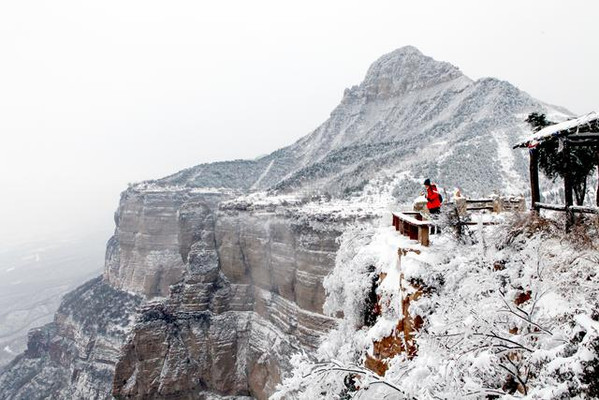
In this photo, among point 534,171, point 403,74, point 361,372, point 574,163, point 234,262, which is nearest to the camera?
point 361,372

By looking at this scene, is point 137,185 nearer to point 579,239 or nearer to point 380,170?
point 380,170

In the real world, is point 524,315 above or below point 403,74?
below

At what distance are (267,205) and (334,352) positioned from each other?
1102 inches

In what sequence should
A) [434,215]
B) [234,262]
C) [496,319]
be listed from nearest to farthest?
1. [496,319]
2. [434,215]
3. [234,262]

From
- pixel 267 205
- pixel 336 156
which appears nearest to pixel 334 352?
pixel 267 205

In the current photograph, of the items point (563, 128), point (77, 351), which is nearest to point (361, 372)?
point (563, 128)

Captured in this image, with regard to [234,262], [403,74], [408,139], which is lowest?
[234,262]

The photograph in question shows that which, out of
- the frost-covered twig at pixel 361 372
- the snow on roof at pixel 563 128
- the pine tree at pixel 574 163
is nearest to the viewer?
the frost-covered twig at pixel 361 372

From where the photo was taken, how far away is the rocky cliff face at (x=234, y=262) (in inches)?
1459

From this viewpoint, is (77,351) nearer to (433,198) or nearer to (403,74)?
(433,198)

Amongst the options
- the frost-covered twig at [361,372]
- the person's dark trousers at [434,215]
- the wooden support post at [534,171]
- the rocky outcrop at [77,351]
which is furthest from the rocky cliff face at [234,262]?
the frost-covered twig at [361,372]

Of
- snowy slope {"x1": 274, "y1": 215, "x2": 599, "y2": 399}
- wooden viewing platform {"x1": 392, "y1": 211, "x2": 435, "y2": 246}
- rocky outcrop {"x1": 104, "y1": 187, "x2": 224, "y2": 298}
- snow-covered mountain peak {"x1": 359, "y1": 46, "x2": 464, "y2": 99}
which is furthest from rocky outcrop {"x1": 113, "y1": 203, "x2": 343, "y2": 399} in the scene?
snow-covered mountain peak {"x1": 359, "y1": 46, "x2": 464, "y2": 99}

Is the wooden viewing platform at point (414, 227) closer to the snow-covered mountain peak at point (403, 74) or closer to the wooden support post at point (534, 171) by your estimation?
the wooden support post at point (534, 171)

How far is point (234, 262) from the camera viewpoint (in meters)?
44.8
